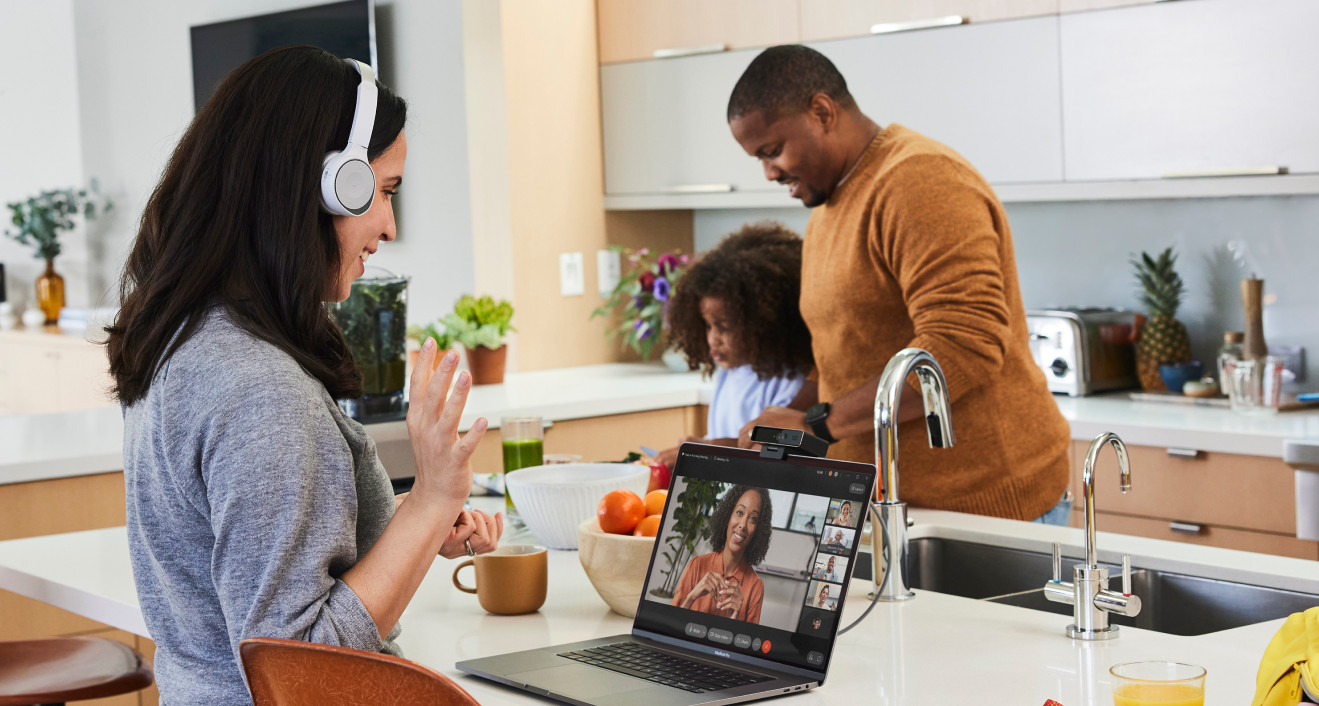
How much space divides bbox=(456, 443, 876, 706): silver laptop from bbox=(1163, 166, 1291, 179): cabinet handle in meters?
2.05

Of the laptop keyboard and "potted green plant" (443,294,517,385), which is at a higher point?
"potted green plant" (443,294,517,385)

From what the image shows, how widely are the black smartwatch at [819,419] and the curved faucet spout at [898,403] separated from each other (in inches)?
21.4

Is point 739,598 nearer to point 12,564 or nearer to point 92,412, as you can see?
point 12,564

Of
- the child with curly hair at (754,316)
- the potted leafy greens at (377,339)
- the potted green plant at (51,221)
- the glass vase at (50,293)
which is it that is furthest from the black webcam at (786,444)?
the glass vase at (50,293)

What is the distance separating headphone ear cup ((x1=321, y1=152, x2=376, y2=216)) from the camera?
1160mm

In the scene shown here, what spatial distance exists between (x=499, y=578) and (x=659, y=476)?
1.89 ft

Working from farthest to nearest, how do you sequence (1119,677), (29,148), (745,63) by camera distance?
(29,148)
(745,63)
(1119,677)

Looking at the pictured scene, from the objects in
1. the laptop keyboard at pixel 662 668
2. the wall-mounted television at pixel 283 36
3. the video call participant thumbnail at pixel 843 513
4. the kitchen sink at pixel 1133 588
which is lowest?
the kitchen sink at pixel 1133 588

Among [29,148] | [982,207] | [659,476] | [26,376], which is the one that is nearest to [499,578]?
[659,476]

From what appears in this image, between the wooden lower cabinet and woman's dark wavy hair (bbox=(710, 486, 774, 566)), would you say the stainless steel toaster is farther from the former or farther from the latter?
woman's dark wavy hair (bbox=(710, 486, 774, 566))

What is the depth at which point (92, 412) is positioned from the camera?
11.3 ft

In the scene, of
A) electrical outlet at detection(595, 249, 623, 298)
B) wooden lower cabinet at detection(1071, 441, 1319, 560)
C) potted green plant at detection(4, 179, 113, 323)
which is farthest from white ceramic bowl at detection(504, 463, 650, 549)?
potted green plant at detection(4, 179, 113, 323)

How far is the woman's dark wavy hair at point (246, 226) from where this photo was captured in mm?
1140

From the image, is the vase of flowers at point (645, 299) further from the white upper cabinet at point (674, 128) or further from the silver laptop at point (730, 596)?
the silver laptop at point (730, 596)
